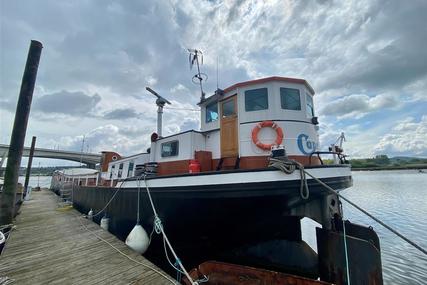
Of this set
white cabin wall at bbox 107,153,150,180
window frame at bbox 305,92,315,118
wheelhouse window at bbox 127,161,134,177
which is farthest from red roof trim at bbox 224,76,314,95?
wheelhouse window at bbox 127,161,134,177

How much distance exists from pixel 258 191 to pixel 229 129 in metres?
2.32

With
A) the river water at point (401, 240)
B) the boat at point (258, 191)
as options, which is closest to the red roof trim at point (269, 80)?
the boat at point (258, 191)

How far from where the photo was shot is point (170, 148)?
748cm

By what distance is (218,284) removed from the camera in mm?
4430

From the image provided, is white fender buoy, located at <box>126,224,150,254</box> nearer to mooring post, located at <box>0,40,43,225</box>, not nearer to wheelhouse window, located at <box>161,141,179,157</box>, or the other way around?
wheelhouse window, located at <box>161,141,179,157</box>

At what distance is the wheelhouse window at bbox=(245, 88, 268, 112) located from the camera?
239 inches

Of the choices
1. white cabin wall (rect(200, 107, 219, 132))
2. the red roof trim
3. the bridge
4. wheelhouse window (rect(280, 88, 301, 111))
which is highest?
the bridge

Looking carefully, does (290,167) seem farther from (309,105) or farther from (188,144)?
(188,144)

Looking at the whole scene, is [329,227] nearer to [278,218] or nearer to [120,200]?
[278,218]

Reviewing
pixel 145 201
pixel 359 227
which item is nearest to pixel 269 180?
pixel 359 227

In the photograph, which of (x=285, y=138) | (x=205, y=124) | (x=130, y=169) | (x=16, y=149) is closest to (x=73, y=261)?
(x=130, y=169)

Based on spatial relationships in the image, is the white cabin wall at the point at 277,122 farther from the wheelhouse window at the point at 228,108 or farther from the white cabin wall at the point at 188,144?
the white cabin wall at the point at 188,144

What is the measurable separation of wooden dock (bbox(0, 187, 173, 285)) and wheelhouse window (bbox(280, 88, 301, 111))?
5024 mm

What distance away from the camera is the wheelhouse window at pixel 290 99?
607cm
